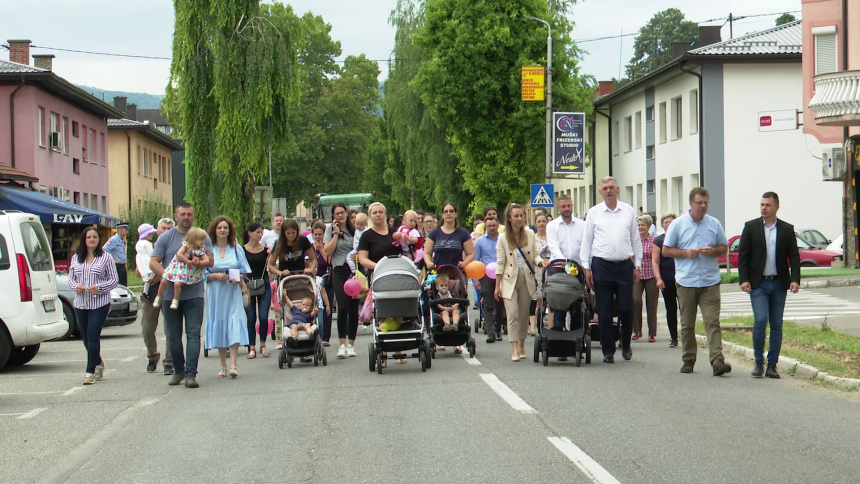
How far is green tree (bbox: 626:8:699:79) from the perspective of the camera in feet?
326

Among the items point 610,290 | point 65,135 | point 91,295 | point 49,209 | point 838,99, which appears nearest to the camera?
point 91,295

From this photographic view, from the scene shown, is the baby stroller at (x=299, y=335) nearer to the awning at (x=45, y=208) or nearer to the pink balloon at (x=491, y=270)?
the pink balloon at (x=491, y=270)

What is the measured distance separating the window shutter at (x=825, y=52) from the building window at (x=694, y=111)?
317 inches

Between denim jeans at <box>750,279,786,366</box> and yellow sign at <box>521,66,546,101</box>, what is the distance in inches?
1033

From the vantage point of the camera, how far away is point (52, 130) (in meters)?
41.8

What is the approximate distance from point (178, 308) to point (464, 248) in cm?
410

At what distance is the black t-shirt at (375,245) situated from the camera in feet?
43.7

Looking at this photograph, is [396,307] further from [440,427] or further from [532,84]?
[532,84]

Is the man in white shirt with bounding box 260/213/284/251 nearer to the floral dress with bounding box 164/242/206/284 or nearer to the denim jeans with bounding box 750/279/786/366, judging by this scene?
the floral dress with bounding box 164/242/206/284

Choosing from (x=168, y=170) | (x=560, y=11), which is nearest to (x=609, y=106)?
(x=560, y=11)

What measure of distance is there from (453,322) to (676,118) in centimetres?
3226

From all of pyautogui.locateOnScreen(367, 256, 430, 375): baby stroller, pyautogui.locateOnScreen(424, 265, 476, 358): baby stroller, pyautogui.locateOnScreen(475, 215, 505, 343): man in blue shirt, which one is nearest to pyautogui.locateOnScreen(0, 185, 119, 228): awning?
pyautogui.locateOnScreen(475, 215, 505, 343): man in blue shirt

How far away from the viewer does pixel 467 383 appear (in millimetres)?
11078

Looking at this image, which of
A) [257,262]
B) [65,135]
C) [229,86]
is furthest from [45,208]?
[65,135]
